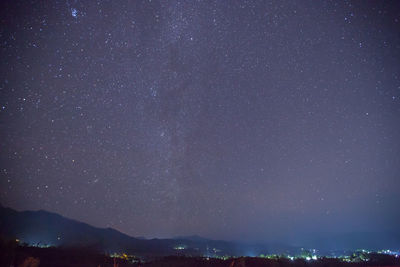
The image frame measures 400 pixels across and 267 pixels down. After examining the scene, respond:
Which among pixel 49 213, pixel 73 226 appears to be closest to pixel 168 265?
pixel 73 226

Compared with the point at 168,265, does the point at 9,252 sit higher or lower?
higher

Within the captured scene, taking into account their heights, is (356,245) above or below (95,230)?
below

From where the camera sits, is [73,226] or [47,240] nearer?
[47,240]

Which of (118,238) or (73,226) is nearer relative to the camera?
(73,226)

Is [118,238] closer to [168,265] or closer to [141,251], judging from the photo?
[141,251]

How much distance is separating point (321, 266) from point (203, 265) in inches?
558

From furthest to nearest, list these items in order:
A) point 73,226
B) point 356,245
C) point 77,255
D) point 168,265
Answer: point 356,245 < point 73,226 < point 77,255 < point 168,265

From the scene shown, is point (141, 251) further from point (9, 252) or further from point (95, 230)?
point (9, 252)

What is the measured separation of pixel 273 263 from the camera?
32344 millimetres

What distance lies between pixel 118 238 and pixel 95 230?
848cm

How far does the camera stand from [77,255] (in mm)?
37125

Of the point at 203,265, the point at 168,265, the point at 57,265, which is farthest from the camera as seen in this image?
the point at 203,265

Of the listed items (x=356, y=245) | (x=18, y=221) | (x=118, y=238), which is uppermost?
(x=18, y=221)

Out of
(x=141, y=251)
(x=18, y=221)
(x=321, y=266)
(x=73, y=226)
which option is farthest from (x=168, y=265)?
(x=73, y=226)
